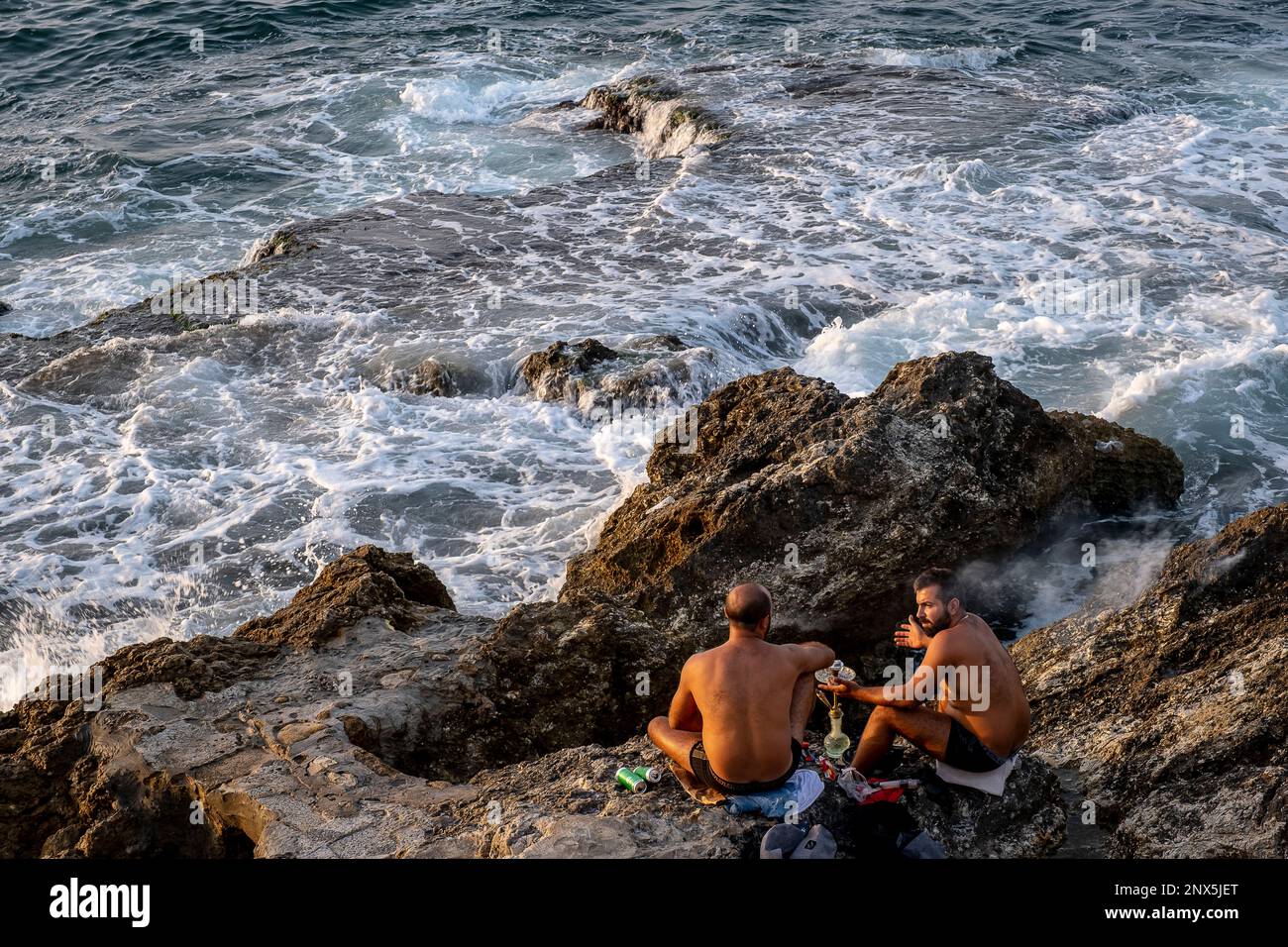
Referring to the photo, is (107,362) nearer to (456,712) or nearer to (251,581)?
(251,581)

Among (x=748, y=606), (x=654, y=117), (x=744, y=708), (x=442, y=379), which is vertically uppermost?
(x=748, y=606)

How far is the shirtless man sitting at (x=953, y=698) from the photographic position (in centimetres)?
494

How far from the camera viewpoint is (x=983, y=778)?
497cm

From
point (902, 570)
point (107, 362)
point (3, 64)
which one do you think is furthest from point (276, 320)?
point (3, 64)

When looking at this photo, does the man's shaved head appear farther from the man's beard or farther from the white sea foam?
the white sea foam

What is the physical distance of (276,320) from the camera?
12.5 m

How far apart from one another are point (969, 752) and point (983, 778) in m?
0.13

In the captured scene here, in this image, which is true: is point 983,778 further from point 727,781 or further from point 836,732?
point 727,781

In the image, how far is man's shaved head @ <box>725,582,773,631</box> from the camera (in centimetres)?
487

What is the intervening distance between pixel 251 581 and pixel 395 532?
113 cm

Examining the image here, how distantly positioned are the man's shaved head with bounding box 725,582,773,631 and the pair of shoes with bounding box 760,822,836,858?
32.4 inches

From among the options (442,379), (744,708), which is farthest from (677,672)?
(442,379)

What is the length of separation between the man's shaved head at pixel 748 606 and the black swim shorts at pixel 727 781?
1.60 feet

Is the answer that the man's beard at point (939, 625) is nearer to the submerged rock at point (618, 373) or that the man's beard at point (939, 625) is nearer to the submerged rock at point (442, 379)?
the submerged rock at point (618, 373)
